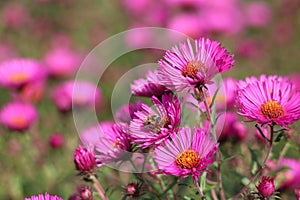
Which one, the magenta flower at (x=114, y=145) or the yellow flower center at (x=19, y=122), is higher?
the yellow flower center at (x=19, y=122)

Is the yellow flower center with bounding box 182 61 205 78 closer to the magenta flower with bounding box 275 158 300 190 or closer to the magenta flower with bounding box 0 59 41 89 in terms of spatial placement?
the magenta flower with bounding box 275 158 300 190

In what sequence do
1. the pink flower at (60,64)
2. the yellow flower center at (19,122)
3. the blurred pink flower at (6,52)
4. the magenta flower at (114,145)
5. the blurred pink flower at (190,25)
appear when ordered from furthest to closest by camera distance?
the blurred pink flower at (6,52), the blurred pink flower at (190,25), the pink flower at (60,64), the yellow flower center at (19,122), the magenta flower at (114,145)

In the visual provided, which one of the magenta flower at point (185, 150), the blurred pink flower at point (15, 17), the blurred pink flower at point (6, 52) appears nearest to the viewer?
the magenta flower at point (185, 150)

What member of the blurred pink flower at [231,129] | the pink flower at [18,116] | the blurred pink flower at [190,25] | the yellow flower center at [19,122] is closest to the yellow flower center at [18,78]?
the pink flower at [18,116]

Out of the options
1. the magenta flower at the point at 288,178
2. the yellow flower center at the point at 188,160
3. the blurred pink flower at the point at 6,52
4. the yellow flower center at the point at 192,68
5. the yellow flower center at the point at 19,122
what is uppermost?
the blurred pink flower at the point at 6,52

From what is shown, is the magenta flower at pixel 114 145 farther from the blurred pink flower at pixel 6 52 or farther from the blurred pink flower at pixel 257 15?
the blurred pink flower at pixel 257 15

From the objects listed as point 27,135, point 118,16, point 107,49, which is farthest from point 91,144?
point 118,16

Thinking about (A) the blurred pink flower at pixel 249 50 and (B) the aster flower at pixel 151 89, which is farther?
(A) the blurred pink flower at pixel 249 50

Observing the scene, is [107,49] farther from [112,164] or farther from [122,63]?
[112,164]
